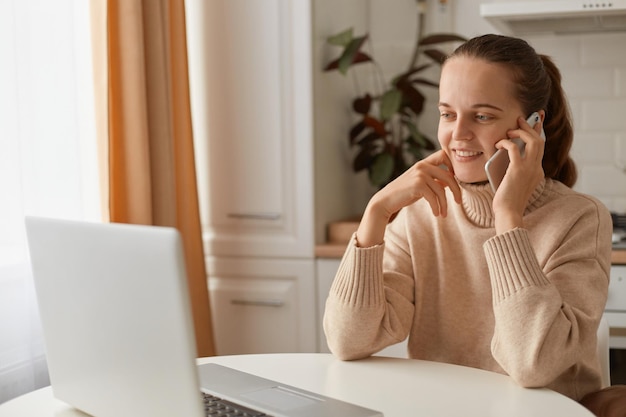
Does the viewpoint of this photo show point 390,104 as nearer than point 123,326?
No

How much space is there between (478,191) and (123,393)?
0.86 meters

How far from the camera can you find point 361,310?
1.56m

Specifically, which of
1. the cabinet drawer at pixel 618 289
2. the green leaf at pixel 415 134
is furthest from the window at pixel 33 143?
the cabinet drawer at pixel 618 289

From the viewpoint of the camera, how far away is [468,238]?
5.52ft

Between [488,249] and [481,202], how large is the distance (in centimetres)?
22

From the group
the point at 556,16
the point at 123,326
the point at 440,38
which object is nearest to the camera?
the point at 123,326

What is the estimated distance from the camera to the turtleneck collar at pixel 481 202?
5.35 feet

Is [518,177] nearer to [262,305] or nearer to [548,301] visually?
[548,301]

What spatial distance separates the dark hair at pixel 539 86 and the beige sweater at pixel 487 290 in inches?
4.2

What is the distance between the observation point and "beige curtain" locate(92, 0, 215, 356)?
7.98 feet

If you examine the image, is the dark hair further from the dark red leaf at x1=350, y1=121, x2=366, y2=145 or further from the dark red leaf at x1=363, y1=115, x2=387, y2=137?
the dark red leaf at x1=350, y1=121, x2=366, y2=145

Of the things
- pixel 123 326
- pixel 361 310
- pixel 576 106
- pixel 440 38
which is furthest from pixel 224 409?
pixel 576 106

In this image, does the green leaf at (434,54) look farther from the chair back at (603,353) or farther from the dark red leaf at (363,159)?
the chair back at (603,353)

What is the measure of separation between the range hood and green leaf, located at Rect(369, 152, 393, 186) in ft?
1.82
